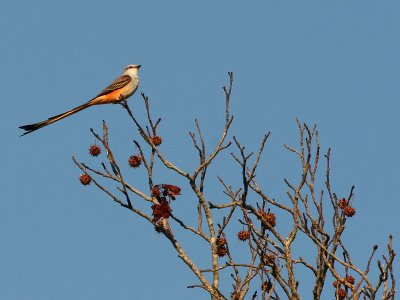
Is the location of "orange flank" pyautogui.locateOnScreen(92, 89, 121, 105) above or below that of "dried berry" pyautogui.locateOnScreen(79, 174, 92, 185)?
above

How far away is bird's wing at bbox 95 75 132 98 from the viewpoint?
46.9 feet

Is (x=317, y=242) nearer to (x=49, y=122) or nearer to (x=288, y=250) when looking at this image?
(x=288, y=250)

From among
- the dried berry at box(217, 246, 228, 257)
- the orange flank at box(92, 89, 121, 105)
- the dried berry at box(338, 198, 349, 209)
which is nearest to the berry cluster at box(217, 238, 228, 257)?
the dried berry at box(217, 246, 228, 257)

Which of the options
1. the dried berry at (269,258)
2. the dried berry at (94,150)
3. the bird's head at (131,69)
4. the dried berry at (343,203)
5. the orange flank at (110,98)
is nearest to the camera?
the dried berry at (269,258)

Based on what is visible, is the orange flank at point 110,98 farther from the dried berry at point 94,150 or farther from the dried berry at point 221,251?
the dried berry at point 221,251

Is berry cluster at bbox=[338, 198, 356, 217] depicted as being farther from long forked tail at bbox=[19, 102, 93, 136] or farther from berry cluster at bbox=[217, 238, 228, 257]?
long forked tail at bbox=[19, 102, 93, 136]

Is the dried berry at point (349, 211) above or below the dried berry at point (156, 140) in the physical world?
below

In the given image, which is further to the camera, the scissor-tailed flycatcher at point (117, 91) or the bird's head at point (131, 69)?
the bird's head at point (131, 69)

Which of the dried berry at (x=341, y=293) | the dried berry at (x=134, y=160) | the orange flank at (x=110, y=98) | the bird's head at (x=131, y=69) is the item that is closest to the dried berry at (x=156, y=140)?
the dried berry at (x=134, y=160)

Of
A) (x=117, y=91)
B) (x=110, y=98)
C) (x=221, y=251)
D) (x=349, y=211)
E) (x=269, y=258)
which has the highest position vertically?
(x=117, y=91)

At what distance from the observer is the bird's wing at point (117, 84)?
14305 millimetres

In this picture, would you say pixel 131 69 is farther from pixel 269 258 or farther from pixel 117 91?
pixel 269 258

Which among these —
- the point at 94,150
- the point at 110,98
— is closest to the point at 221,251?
the point at 94,150

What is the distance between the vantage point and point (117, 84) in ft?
48.0
